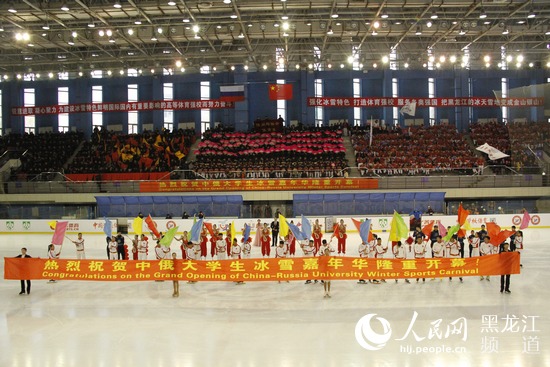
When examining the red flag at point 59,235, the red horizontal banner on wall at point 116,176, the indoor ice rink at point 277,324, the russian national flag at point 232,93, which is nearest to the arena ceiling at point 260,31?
the russian national flag at point 232,93

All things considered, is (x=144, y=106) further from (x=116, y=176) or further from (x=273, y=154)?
(x=273, y=154)

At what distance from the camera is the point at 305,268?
49.3 ft

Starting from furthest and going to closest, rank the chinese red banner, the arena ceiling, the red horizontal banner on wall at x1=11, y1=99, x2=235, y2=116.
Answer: the red horizontal banner on wall at x1=11, y1=99, x2=235, y2=116, the chinese red banner, the arena ceiling

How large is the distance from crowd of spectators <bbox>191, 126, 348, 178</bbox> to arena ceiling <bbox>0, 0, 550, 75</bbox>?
20.1 feet

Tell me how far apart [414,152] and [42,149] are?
3124 cm

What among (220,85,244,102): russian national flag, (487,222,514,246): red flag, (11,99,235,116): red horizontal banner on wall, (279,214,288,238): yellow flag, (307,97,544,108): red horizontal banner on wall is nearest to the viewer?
(487,222,514,246): red flag

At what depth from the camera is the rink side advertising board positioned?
14875 millimetres

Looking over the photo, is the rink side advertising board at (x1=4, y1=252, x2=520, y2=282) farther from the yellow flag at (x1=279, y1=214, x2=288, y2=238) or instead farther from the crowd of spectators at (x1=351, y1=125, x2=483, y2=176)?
the crowd of spectators at (x1=351, y1=125, x2=483, y2=176)

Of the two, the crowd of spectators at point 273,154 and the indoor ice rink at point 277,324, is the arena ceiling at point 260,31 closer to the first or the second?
the crowd of spectators at point 273,154

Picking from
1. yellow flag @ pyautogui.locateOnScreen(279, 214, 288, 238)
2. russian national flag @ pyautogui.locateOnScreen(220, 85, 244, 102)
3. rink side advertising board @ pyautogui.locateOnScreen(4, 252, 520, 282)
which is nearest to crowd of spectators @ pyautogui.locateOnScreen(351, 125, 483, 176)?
russian national flag @ pyautogui.locateOnScreen(220, 85, 244, 102)

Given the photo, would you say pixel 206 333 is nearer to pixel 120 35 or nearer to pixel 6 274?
pixel 6 274

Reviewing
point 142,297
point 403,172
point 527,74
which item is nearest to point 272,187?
point 403,172

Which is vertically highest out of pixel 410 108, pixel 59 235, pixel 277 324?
pixel 410 108

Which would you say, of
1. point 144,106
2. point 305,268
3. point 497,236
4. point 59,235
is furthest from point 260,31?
point 305,268
